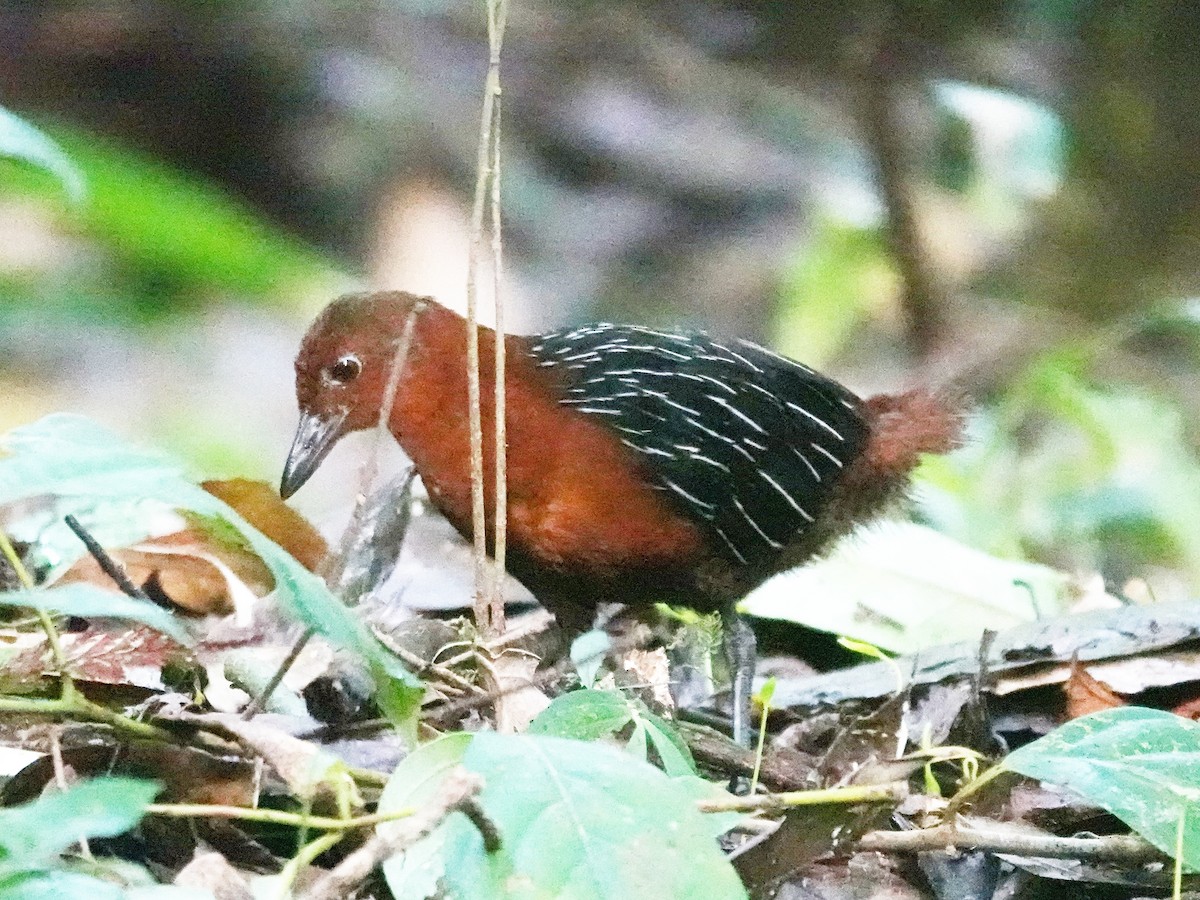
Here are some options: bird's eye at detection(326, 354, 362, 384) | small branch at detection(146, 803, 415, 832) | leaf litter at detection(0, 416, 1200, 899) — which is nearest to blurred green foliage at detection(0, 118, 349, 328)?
bird's eye at detection(326, 354, 362, 384)

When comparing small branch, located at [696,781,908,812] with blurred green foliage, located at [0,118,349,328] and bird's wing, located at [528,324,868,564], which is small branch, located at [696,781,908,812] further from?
blurred green foliage, located at [0,118,349,328]

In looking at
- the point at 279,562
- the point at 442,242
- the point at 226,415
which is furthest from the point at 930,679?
the point at 442,242

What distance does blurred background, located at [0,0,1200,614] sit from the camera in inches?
201

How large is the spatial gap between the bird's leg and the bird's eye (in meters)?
0.97

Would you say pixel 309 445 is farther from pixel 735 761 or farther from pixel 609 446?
pixel 735 761

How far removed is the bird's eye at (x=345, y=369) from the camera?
3.10 m

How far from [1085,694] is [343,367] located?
154 centimetres

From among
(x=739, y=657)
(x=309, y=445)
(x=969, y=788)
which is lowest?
(x=739, y=657)

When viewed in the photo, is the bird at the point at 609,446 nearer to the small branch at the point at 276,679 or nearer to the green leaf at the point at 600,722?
the small branch at the point at 276,679

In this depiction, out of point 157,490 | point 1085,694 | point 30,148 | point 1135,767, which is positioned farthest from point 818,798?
point 30,148

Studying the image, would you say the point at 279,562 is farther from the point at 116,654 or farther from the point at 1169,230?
the point at 1169,230

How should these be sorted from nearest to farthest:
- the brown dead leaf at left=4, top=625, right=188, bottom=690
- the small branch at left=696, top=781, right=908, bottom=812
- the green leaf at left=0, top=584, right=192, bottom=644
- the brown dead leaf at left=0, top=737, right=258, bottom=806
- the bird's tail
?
the green leaf at left=0, top=584, right=192, bottom=644 → the small branch at left=696, top=781, right=908, bottom=812 → the brown dead leaf at left=0, top=737, right=258, bottom=806 → the brown dead leaf at left=4, top=625, right=188, bottom=690 → the bird's tail

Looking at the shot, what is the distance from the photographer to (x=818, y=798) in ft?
5.96

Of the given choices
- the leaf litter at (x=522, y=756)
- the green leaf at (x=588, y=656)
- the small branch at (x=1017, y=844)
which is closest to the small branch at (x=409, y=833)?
the leaf litter at (x=522, y=756)
